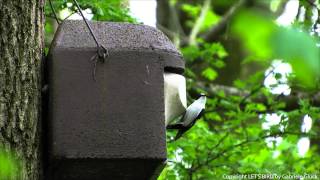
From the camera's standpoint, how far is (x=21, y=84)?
162cm

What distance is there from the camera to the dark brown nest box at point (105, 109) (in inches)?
65.9

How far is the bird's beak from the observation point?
5.99ft

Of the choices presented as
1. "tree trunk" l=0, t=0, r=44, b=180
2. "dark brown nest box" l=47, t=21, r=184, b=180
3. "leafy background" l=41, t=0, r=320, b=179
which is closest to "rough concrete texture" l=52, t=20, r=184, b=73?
"dark brown nest box" l=47, t=21, r=184, b=180

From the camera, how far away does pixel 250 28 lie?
0.63 metres

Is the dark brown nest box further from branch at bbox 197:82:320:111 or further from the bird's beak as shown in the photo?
branch at bbox 197:82:320:111

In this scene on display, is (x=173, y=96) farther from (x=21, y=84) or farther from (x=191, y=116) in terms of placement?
(x=21, y=84)

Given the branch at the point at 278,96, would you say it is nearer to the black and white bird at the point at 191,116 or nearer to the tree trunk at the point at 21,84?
the black and white bird at the point at 191,116

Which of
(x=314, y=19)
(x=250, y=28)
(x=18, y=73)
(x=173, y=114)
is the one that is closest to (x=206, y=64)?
(x=314, y=19)

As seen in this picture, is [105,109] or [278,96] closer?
[105,109]

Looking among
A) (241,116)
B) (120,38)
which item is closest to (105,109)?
(120,38)

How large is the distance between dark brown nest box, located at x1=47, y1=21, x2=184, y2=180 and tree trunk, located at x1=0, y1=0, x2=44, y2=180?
0.05 m

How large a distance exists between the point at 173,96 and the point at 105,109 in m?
0.25

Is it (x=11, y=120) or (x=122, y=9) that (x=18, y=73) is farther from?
(x=122, y=9)

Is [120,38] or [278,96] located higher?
[120,38]
